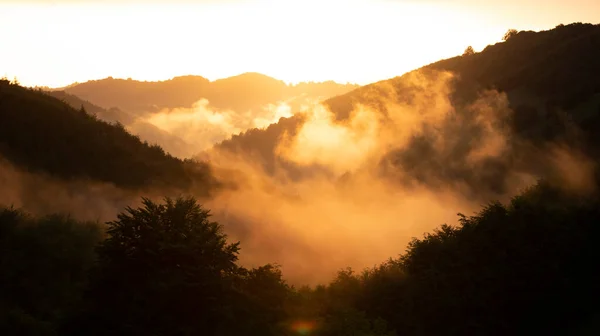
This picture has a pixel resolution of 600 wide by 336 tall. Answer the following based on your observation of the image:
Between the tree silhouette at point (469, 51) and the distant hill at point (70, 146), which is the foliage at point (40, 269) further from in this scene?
the tree silhouette at point (469, 51)

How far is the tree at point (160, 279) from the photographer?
23.5 m

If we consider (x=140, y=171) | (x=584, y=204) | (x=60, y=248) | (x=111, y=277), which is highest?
(x=140, y=171)

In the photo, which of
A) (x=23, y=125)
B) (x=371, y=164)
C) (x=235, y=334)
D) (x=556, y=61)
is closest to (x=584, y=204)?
(x=235, y=334)

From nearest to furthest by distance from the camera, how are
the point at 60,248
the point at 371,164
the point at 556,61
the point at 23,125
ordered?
the point at 60,248, the point at 23,125, the point at 556,61, the point at 371,164

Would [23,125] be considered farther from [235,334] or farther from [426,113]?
[426,113]

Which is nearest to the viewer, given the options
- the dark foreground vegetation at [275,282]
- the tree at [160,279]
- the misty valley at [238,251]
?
the tree at [160,279]

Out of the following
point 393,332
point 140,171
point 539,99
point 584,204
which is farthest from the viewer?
point 539,99

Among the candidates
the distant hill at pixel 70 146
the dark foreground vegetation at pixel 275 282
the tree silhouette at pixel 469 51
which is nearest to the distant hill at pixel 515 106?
the tree silhouette at pixel 469 51

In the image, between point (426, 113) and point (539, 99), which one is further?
point (426, 113)

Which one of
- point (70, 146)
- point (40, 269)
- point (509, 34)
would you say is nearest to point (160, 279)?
point (40, 269)

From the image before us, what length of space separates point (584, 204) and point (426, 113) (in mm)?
116086

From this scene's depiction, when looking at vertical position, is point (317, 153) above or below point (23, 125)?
above

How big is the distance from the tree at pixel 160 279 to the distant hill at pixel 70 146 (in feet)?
69.1

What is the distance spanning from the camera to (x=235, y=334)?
24.8 meters
